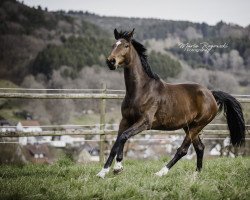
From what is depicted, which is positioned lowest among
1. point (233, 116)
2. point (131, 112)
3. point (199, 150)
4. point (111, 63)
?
point (199, 150)

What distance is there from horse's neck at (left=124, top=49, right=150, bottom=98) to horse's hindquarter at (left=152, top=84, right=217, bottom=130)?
1.46ft

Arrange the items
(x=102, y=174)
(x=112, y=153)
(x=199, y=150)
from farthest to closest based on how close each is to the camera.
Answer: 1. (x=199, y=150)
2. (x=112, y=153)
3. (x=102, y=174)

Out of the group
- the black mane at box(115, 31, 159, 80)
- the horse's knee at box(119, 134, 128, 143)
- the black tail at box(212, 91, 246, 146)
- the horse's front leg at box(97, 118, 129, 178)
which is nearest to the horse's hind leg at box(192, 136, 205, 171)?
the black tail at box(212, 91, 246, 146)

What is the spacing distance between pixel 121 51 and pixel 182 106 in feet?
5.31

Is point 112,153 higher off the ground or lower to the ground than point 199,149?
higher

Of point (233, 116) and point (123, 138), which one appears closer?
point (123, 138)

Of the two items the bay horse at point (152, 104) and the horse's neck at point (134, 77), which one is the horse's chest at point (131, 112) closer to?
the bay horse at point (152, 104)

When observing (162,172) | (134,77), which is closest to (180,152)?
(162,172)

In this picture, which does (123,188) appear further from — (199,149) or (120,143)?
(199,149)

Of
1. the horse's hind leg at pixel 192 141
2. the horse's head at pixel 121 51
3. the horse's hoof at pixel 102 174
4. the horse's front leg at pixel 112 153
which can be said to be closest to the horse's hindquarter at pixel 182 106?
the horse's hind leg at pixel 192 141

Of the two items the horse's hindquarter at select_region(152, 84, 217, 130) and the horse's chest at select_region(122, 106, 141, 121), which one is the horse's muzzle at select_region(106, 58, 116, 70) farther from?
the horse's hindquarter at select_region(152, 84, 217, 130)

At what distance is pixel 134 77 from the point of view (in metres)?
6.82

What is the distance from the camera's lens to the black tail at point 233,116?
8.19 meters

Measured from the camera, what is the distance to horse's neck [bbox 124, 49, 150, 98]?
22.2 feet
